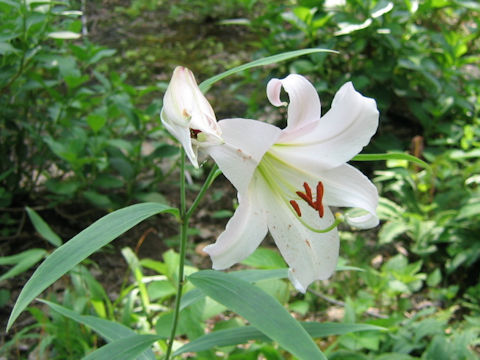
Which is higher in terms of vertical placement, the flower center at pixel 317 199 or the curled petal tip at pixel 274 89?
the curled petal tip at pixel 274 89

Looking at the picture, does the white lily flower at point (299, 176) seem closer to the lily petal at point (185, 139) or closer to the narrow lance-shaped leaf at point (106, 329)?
the lily petal at point (185, 139)

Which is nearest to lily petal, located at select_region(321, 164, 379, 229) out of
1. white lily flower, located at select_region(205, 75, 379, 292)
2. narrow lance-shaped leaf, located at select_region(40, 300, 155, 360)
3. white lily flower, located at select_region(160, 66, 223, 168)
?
white lily flower, located at select_region(205, 75, 379, 292)

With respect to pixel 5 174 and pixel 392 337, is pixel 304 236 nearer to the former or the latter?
pixel 392 337

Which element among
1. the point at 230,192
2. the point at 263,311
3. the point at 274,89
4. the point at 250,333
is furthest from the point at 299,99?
the point at 230,192

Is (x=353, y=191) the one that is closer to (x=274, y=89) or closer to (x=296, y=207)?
(x=296, y=207)

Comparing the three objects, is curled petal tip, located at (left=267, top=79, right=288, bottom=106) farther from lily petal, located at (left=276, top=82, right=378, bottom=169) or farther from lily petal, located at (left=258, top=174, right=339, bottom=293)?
lily petal, located at (left=258, top=174, right=339, bottom=293)

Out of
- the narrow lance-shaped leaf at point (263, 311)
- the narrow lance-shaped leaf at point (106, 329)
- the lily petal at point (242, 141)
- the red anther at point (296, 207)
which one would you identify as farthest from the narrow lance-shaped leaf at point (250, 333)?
the lily petal at point (242, 141)
